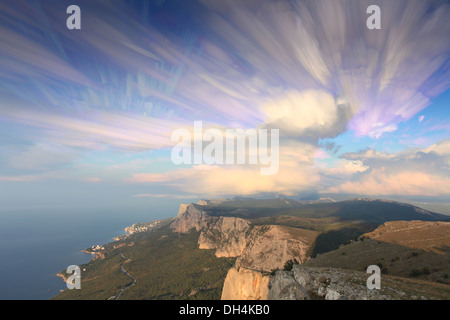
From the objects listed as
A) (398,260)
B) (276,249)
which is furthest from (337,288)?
(276,249)

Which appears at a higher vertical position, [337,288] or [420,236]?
[337,288]

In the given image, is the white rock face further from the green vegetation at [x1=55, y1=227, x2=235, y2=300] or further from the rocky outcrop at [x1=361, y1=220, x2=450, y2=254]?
the green vegetation at [x1=55, y1=227, x2=235, y2=300]

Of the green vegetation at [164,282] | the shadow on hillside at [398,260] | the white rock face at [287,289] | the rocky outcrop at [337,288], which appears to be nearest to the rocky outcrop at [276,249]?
the green vegetation at [164,282]

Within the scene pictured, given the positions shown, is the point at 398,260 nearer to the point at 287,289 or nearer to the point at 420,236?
the point at 420,236

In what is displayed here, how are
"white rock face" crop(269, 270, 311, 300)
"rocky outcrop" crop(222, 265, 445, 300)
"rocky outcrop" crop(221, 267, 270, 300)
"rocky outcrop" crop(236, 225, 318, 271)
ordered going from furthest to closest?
"rocky outcrop" crop(236, 225, 318, 271)
"rocky outcrop" crop(221, 267, 270, 300)
"white rock face" crop(269, 270, 311, 300)
"rocky outcrop" crop(222, 265, 445, 300)

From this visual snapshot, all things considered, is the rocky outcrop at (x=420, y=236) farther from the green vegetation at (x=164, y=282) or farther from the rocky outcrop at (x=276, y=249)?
the green vegetation at (x=164, y=282)

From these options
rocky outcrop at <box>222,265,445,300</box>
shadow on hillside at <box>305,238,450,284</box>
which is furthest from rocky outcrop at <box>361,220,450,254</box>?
rocky outcrop at <box>222,265,445,300</box>
